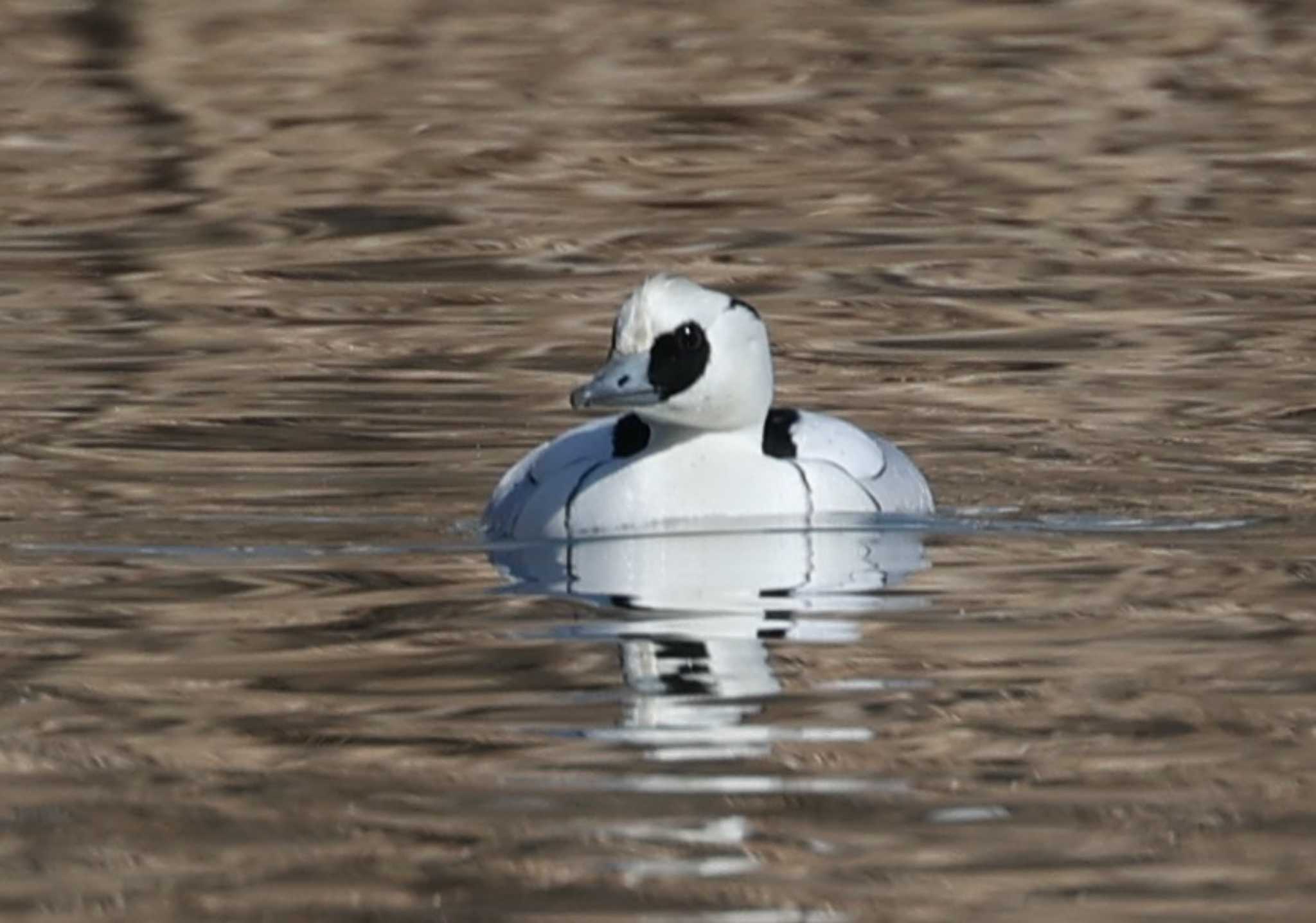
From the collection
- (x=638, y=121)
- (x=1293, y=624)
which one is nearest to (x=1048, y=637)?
(x=1293, y=624)

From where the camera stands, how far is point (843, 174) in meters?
18.3

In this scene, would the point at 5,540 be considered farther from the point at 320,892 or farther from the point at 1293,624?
the point at 320,892

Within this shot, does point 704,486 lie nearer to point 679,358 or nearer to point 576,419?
point 679,358

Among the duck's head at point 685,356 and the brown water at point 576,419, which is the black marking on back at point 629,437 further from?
the brown water at point 576,419

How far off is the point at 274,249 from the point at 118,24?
7907 millimetres

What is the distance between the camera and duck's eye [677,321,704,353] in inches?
379

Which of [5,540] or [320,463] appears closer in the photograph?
[5,540]

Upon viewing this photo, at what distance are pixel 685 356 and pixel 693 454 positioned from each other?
0.35m

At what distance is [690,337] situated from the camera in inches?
380

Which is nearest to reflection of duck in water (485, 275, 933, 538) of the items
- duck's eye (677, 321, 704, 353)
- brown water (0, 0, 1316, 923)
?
duck's eye (677, 321, 704, 353)

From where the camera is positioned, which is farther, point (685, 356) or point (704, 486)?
point (704, 486)

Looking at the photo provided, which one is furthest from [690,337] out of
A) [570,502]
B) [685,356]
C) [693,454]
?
[570,502]

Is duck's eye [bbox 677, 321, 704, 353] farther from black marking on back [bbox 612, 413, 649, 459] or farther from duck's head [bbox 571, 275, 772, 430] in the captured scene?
black marking on back [bbox 612, 413, 649, 459]

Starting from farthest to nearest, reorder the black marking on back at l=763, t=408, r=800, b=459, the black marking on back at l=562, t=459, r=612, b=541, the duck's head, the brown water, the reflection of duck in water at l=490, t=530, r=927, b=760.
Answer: the black marking on back at l=763, t=408, r=800, b=459
the black marking on back at l=562, t=459, r=612, b=541
the duck's head
the reflection of duck in water at l=490, t=530, r=927, b=760
the brown water
